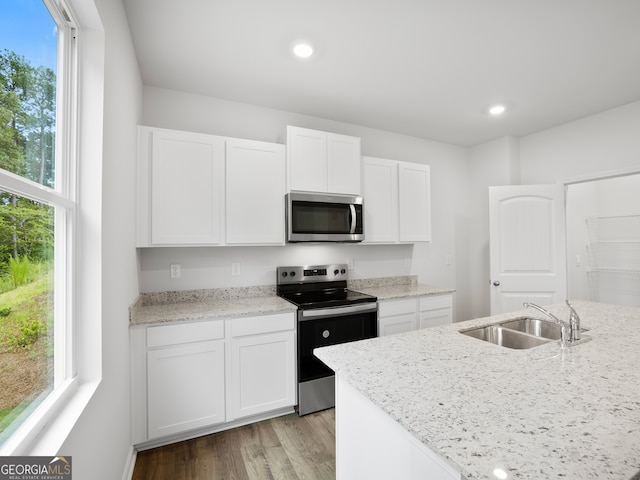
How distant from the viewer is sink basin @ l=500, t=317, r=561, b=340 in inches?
70.2

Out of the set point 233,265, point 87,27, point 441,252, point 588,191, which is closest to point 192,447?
point 233,265

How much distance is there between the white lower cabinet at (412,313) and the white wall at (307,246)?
2.02ft

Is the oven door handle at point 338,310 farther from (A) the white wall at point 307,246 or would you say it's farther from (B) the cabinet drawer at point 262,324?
(A) the white wall at point 307,246

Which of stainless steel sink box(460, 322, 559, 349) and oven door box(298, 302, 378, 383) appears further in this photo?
oven door box(298, 302, 378, 383)

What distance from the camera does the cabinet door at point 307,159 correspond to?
2.62m

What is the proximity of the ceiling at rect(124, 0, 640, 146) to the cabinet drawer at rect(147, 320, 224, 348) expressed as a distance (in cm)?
186

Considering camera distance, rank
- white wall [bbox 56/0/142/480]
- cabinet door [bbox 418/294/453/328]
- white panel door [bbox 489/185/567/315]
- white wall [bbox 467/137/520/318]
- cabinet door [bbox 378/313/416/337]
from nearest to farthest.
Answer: white wall [bbox 56/0/142/480] → cabinet door [bbox 378/313/416/337] → cabinet door [bbox 418/294/453/328] → white panel door [bbox 489/185/567/315] → white wall [bbox 467/137/520/318]

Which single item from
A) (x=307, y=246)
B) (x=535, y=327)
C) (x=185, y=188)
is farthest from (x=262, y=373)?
(x=535, y=327)

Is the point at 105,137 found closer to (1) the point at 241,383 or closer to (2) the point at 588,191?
(1) the point at 241,383

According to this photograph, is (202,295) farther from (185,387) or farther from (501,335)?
(501,335)

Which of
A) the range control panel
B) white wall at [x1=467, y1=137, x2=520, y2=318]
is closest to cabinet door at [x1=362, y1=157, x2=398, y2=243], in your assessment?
the range control panel

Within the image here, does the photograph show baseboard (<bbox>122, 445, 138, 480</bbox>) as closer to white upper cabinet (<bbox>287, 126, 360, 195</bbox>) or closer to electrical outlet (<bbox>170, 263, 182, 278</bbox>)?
electrical outlet (<bbox>170, 263, 182, 278</bbox>)

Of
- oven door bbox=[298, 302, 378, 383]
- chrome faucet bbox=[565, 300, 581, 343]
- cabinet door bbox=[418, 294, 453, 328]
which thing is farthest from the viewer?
cabinet door bbox=[418, 294, 453, 328]

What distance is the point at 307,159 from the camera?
2682 mm
